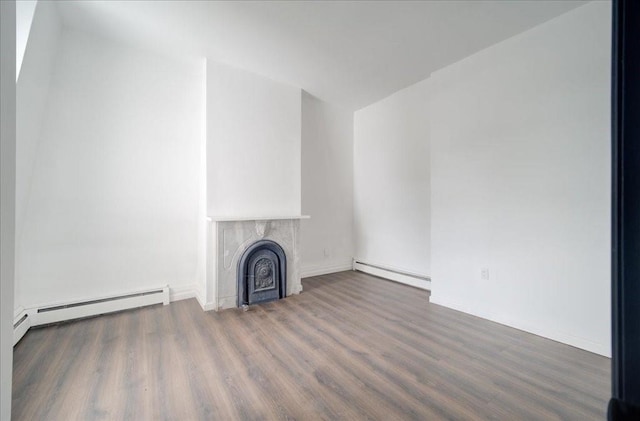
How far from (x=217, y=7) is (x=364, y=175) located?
10.5ft

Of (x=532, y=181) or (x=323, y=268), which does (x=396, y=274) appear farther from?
(x=532, y=181)

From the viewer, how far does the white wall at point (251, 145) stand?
3.14 m

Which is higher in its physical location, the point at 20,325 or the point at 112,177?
the point at 112,177

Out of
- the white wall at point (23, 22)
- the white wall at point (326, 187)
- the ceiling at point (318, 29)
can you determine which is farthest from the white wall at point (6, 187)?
the white wall at point (326, 187)

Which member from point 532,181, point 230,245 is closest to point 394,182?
point 532,181

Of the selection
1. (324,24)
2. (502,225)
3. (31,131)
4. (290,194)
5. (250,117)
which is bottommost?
(502,225)

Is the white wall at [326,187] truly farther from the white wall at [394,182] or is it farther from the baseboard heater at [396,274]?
the baseboard heater at [396,274]

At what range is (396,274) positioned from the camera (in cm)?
406

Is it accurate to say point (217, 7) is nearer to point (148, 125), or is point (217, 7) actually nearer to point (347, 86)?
point (148, 125)

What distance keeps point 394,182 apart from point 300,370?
308 cm

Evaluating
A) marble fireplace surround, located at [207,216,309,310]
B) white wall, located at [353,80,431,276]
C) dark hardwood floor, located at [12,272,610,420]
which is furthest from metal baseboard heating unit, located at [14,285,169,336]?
white wall, located at [353,80,431,276]

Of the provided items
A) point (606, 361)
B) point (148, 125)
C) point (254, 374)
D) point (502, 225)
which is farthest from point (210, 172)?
point (606, 361)

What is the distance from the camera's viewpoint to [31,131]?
227cm

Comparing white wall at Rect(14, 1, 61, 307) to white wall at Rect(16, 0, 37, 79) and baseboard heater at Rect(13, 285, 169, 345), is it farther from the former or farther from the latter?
baseboard heater at Rect(13, 285, 169, 345)
